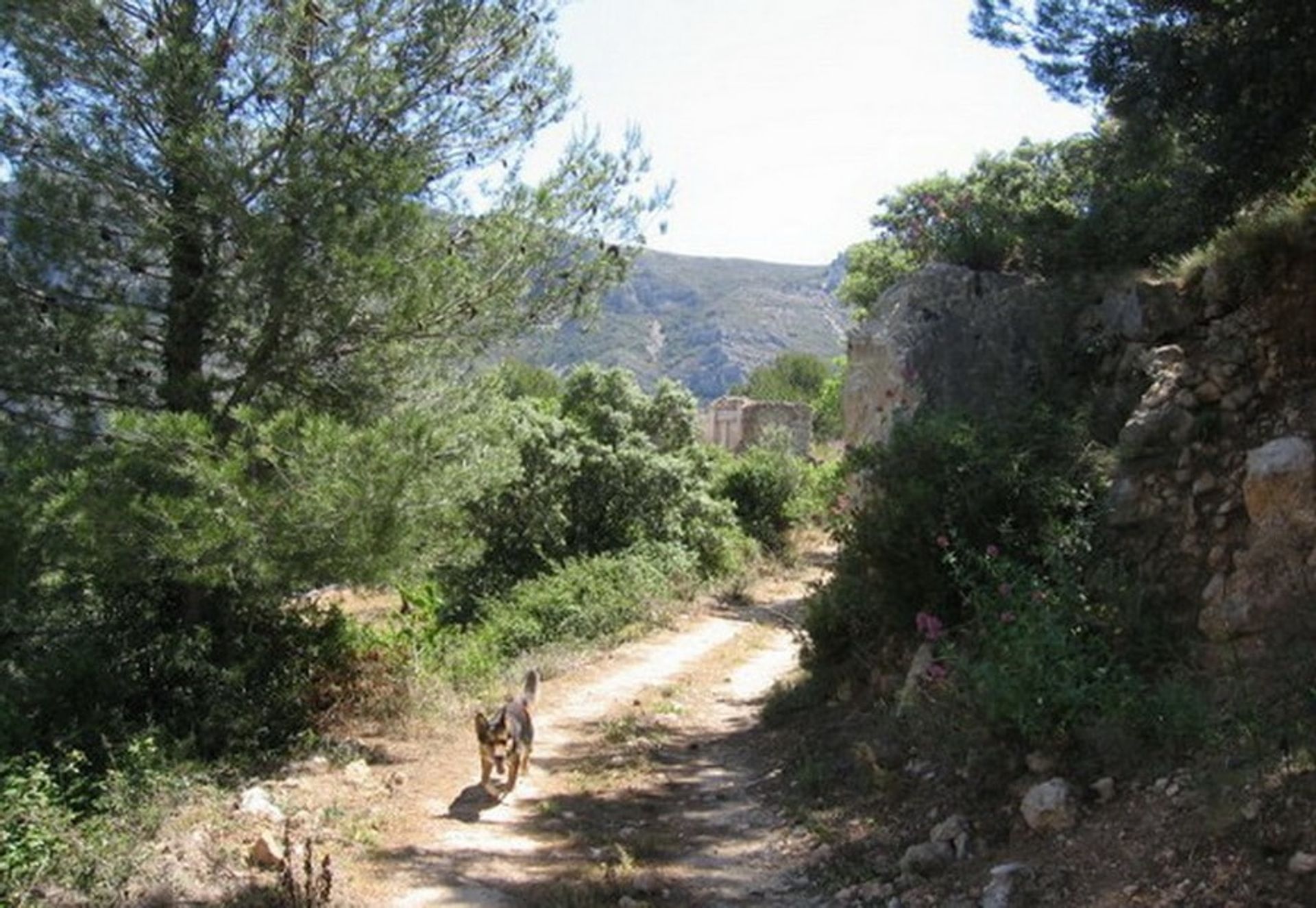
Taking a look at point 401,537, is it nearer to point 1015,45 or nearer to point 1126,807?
point 1126,807

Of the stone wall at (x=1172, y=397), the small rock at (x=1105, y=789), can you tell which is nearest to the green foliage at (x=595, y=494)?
the stone wall at (x=1172, y=397)

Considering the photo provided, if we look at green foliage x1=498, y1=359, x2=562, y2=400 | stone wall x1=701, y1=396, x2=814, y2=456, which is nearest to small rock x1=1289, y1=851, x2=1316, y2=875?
green foliage x1=498, y1=359, x2=562, y2=400

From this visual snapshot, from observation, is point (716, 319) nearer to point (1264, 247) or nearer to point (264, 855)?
point (1264, 247)

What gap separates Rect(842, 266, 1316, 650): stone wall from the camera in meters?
5.62

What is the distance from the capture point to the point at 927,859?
530cm

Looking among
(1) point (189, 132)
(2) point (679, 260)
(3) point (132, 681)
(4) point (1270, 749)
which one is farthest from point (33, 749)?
(2) point (679, 260)

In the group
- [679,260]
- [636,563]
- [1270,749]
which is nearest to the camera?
[1270,749]

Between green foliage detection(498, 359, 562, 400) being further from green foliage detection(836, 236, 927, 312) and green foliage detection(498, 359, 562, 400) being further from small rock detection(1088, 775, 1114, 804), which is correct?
green foliage detection(836, 236, 927, 312)

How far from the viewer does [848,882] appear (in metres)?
5.52

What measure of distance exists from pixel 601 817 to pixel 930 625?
98.9 inches

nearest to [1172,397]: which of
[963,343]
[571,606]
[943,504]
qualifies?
[943,504]

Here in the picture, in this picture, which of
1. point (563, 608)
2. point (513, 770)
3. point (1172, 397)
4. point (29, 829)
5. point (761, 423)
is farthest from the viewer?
point (761, 423)

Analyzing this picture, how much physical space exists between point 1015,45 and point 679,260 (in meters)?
133

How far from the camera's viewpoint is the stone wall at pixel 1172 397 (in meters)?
5.62
